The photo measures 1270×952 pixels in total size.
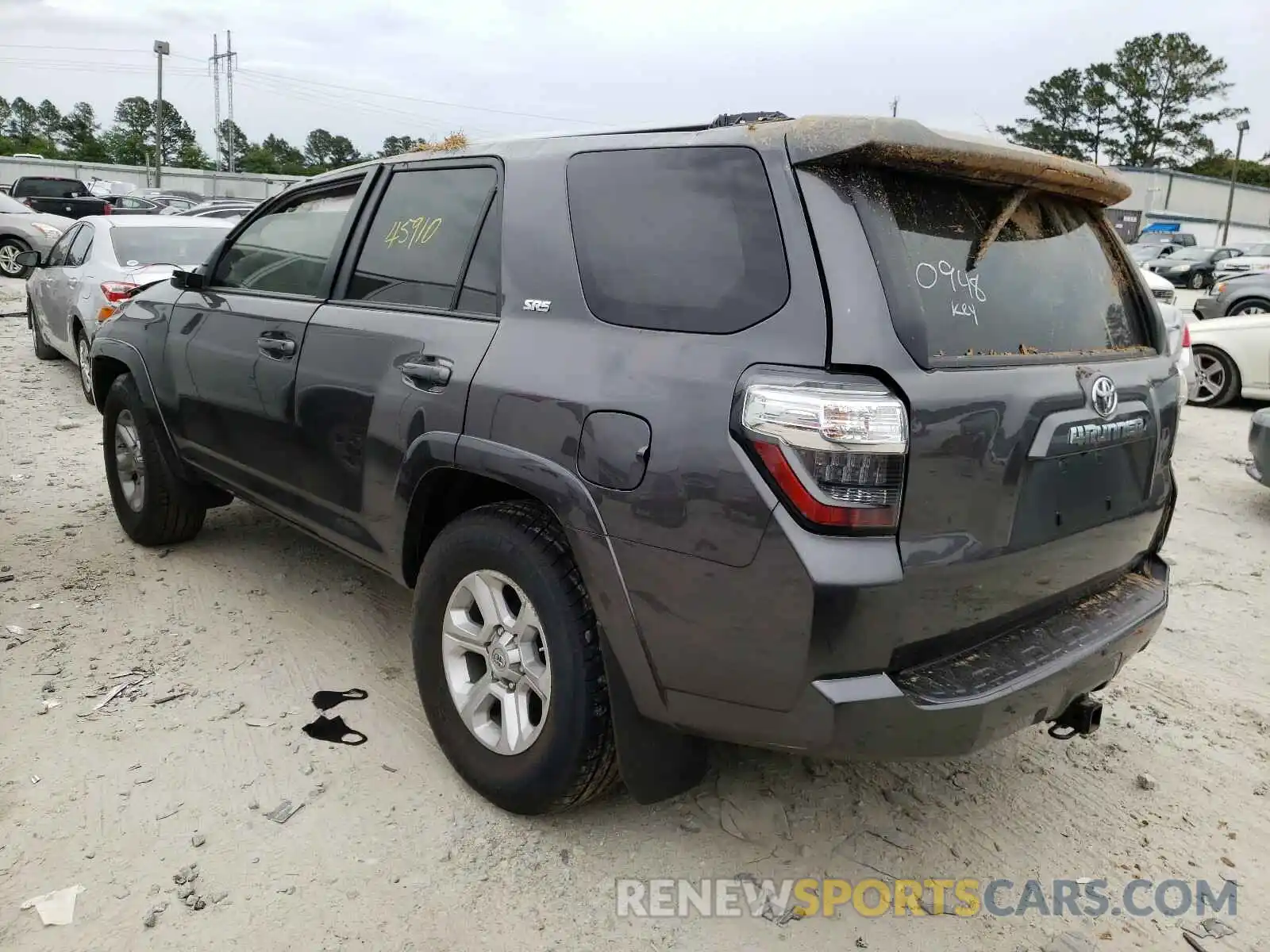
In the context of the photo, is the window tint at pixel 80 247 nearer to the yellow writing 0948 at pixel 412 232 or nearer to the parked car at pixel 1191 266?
the yellow writing 0948 at pixel 412 232

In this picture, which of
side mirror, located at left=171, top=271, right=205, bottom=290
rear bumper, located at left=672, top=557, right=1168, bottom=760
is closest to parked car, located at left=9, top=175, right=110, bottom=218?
side mirror, located at left=171, top=271, right=205, bottom=290

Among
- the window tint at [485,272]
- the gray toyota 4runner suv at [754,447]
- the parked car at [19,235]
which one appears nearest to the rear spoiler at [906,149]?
the gray toyota 4runner suv at [754,447]

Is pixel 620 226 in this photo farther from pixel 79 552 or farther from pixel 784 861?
pixel 79 552

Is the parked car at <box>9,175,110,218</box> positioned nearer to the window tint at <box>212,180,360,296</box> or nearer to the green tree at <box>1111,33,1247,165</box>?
the window tint at <box>212,180,360,296</box>

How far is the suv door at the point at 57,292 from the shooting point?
8240 mm

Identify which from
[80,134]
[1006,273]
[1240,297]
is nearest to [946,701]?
[1006,273]

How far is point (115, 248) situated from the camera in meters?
7.65

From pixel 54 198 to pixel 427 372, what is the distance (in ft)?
87.5

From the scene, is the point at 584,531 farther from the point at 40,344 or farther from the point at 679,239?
the point at 40,344

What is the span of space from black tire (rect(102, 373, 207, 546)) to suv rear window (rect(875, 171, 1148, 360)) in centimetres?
364

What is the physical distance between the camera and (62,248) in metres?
8.61

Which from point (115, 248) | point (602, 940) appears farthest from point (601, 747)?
point (115, 248)

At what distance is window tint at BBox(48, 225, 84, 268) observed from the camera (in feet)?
27.8

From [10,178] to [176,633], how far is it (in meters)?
51.5
